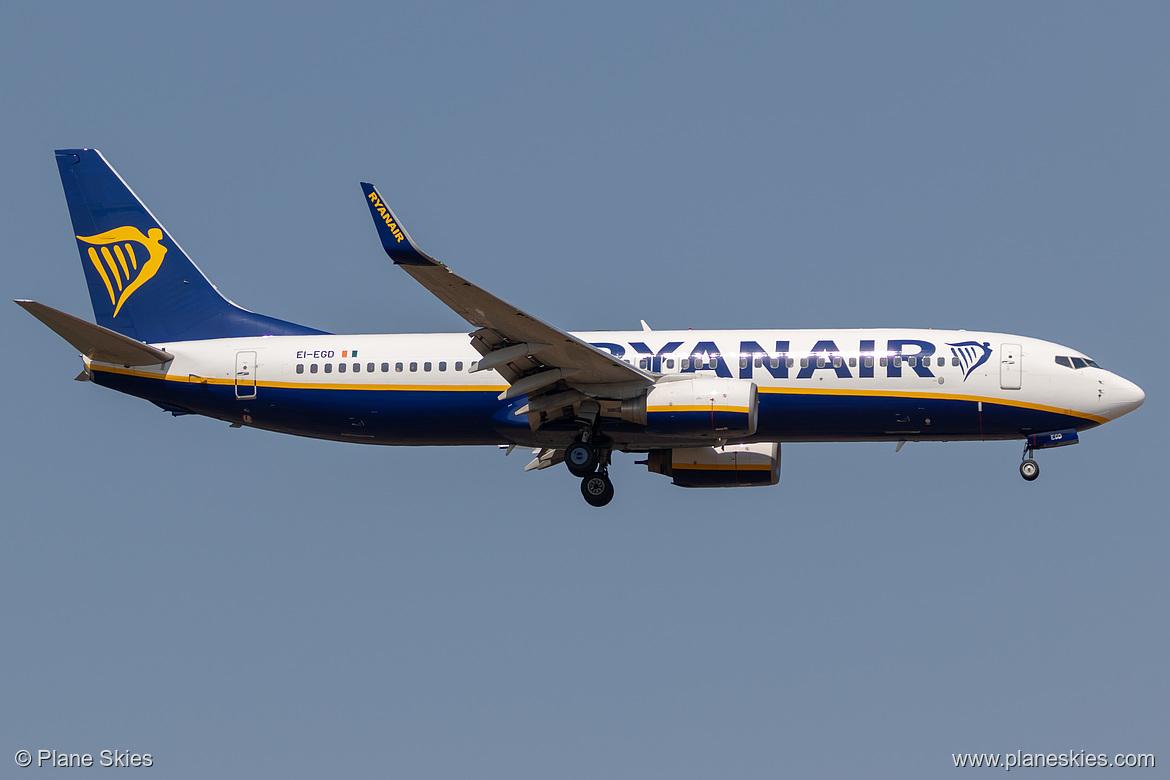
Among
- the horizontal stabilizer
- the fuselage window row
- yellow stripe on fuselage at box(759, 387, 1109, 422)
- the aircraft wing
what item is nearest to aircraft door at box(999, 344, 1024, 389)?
yellow stripe on fuselage at box(759, 387, 1109, 422)

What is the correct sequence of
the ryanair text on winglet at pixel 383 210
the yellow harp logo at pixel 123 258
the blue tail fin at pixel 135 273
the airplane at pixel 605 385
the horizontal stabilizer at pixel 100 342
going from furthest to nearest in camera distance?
the yellow harp logo at pixel 123 258, the blue tail fin at pixel 135 273, the horizontal stabilizer at pixel 100 342, the airplane at pixel 605 385, the ryanair text on winglet at pixel 383 210

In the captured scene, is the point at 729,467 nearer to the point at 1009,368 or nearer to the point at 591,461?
the point at 591,461

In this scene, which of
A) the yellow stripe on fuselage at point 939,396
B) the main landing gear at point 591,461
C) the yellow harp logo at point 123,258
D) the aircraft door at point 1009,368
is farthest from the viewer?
the yellow harp logo at point 123,258

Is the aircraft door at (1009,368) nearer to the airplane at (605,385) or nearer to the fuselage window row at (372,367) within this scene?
the airplane at (605,385)

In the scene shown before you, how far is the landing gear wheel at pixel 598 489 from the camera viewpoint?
39.7m

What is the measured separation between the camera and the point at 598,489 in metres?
39.7

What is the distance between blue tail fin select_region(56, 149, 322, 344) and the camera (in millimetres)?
42375

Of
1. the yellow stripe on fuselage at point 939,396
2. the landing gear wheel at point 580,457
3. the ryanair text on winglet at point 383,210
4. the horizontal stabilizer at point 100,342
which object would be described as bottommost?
the landing gear wheel at point 580,457

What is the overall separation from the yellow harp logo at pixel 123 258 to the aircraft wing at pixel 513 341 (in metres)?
12.1

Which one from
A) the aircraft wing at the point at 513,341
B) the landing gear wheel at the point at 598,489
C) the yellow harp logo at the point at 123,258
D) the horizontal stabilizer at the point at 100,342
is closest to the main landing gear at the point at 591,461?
the landing gear wheel at the point at 598,489

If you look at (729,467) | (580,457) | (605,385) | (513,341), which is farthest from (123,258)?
(729,467)

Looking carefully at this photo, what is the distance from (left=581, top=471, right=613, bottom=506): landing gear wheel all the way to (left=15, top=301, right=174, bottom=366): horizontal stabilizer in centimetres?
1203

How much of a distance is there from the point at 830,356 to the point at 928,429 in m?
3.12

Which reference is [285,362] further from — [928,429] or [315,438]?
[928,429]
